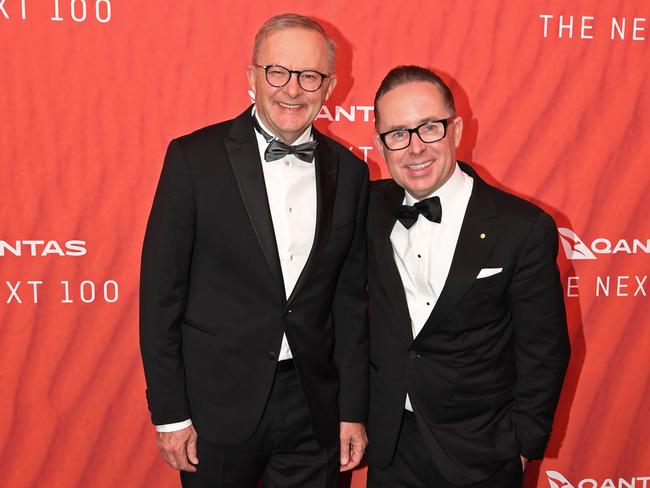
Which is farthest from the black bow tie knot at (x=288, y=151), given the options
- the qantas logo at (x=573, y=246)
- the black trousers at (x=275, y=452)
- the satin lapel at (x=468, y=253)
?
the qantas logo at (x=573, y=246)

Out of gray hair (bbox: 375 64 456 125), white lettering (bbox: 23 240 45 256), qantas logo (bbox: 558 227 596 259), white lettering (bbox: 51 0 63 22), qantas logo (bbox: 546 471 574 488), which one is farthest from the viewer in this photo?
qantas logo (bbox: 546 471 574 488)

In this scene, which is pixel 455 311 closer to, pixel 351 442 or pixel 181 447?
pixel 351 442

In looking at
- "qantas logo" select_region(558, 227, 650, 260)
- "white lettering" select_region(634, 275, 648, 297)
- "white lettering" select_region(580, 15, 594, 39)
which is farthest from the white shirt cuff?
"white lettering" select_region(580, 15, 594, 39)

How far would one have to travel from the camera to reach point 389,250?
2.04 metres

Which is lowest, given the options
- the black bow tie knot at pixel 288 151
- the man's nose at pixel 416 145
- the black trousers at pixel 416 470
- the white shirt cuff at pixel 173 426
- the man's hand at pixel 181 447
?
the black trousers at pixel 416 470

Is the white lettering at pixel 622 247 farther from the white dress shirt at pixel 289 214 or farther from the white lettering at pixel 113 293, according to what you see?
the white lettering at pixel 113 293

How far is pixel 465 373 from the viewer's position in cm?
197

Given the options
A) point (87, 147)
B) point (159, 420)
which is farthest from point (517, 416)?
point (87, 147)

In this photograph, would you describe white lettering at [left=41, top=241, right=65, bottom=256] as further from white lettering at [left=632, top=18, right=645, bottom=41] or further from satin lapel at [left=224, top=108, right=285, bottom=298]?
white lettering at [left=632, top=18, right=645, bottom=41]

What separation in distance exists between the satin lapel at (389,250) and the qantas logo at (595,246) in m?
0.98

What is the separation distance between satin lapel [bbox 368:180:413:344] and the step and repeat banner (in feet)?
1.80

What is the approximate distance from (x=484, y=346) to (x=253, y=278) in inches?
27.0

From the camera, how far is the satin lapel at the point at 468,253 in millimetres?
1904

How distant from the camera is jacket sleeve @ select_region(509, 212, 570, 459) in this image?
75.5 inches
